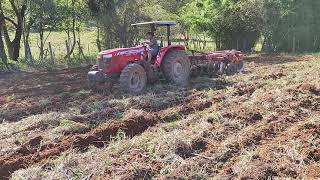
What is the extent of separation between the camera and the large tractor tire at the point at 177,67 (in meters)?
11.0

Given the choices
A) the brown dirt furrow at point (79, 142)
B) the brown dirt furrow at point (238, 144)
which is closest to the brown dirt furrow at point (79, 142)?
the brown dirt furrow at point (79, 142)

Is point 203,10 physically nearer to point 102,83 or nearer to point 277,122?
→ point 102,83

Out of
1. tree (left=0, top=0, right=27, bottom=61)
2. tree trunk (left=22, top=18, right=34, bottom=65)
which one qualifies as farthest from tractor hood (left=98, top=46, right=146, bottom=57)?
tree trunk (left=22, top=18, right=34, bottom=65)

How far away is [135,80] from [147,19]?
1132 centimetres

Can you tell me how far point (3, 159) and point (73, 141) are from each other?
38.6 inches

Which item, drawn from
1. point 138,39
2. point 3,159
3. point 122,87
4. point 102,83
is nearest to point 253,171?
point 3,159

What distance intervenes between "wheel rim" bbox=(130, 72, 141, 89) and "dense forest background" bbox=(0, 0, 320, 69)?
385 inches

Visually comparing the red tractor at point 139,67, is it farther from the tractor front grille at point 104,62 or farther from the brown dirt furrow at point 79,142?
the brown dirt furrow at point 79,142

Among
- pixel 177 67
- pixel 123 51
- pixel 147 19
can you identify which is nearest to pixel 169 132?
pixel 123 51

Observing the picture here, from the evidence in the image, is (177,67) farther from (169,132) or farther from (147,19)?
(147,19)

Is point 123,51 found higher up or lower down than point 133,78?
higher up

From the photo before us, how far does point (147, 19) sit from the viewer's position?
2127 cm

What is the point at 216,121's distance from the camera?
7242 mm

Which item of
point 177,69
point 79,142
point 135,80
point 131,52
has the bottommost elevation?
point 79,142
